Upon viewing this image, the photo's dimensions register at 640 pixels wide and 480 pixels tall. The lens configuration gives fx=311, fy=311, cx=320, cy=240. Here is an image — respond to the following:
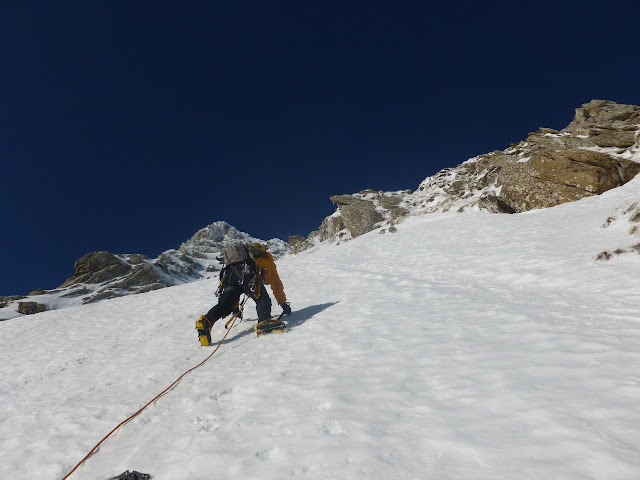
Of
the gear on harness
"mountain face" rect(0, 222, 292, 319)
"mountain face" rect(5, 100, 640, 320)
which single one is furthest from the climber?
"mountain face" rect(0, 222, 292, 319)

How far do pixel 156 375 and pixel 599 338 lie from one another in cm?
711

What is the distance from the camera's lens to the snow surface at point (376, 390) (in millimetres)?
2562

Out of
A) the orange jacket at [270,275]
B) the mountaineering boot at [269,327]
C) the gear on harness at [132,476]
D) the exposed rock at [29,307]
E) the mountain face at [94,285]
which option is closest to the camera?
the gear on harness at [132,476]

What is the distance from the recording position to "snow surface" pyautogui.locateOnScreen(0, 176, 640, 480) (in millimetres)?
2562

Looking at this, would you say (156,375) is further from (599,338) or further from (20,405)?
(599,338)

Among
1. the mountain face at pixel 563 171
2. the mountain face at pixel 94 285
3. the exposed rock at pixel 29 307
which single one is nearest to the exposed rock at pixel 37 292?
the mountain face at pixel 94 285

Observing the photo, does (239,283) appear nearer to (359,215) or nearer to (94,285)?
(359,215)

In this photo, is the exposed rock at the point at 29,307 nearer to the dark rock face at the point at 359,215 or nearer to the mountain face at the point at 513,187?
the mountain face at the point at 513,187

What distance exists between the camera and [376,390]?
3.83 m

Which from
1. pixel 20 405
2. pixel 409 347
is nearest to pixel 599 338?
pixel 409 347

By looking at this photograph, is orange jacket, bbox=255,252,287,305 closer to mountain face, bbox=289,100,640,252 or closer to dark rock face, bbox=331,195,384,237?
mountain face, bbox=289,100,640,252

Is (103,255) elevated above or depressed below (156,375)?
above

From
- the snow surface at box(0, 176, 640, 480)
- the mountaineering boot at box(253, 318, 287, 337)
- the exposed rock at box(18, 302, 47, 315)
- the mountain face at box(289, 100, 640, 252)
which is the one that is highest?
the mountain face at box(289, 100, 640, 252)

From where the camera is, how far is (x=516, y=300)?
707 cm
